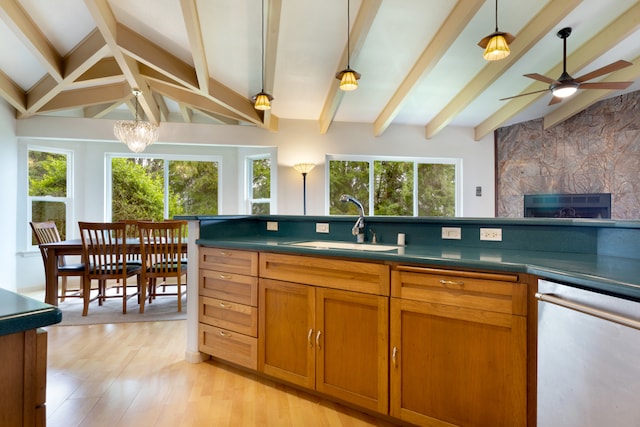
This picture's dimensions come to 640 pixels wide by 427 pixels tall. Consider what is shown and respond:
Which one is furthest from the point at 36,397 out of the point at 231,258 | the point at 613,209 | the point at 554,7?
the point at 613,209

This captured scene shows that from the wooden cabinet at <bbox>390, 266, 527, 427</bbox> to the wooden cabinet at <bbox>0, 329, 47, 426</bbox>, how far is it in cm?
140

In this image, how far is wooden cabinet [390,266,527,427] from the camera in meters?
1.43

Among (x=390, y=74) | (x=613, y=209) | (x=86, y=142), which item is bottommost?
(x=613, y=209)

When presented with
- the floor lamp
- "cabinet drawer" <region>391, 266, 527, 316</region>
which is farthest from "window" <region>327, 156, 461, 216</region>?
"cabinet drawer" <region>391, 266, 527, 316</region>

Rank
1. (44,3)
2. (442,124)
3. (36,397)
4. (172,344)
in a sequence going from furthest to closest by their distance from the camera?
(442,124)
(44,3)
(172,344)
(36,397)

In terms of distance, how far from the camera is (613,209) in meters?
5.02

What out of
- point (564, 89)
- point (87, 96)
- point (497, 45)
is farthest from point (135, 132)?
point (564, 89)

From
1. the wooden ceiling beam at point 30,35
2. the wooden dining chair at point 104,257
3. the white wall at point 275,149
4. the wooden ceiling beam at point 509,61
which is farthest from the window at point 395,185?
the wooden ceiling beam at point 30,35

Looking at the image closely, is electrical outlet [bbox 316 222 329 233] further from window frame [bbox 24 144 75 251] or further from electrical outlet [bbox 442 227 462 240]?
window frame [bbox 24 144 75 251]

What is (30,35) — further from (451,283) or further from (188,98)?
(451,283)

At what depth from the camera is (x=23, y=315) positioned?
24.0 inches

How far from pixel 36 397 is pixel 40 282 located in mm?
5824

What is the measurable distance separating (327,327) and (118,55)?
3.69 meters

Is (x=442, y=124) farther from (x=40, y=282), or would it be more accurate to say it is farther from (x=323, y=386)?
(x=40, y=282)
